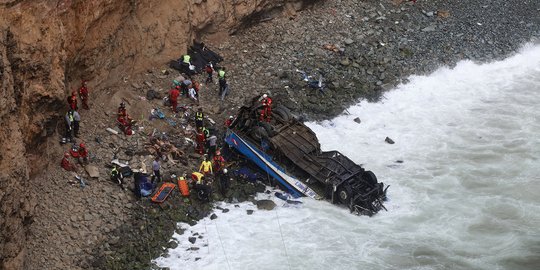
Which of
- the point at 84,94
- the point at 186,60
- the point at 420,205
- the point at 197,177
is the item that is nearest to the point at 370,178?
the point at 420,205

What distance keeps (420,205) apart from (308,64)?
8986 mm

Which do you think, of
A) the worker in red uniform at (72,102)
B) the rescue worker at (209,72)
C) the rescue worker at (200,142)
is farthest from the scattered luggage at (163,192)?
the rescue worker at (209,72)

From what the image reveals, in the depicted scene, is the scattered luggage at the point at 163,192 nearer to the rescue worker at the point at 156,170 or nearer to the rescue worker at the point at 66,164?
the rescue worker at the point at 156,170

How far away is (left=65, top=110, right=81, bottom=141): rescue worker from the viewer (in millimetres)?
20828

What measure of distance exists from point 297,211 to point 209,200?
2704 millimetres

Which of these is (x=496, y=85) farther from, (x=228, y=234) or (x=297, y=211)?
(x=228, y=234)

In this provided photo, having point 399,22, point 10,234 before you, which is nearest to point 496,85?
point 399,22

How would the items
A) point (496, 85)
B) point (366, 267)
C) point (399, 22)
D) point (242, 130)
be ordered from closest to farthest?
point (366, 267) → point (242, 130) → point (496, 85) → point (399, 22)

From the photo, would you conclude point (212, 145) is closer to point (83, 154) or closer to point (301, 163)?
point (301, 163)

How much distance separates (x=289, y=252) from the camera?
19.3 m

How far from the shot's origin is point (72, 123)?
69.3 ft

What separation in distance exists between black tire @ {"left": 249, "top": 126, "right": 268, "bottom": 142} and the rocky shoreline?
5.44 feet

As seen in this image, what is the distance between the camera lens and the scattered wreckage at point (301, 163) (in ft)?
69.2

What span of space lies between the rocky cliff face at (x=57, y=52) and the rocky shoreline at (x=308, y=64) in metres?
0.89
